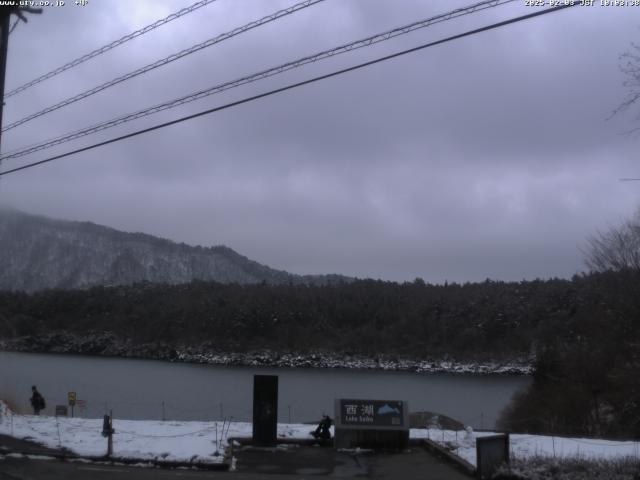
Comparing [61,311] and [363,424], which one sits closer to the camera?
[363,424]

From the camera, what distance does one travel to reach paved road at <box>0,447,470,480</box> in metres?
15.0

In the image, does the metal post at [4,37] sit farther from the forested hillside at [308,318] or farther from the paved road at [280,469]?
the forested hillside at [308,318]

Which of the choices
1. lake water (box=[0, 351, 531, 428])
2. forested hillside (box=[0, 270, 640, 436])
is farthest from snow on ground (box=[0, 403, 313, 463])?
forested hillside (box=[0, 270, 640, 436])

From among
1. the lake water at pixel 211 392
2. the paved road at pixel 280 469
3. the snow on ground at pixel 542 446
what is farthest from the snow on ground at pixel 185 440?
the lake water at pixel 211 392

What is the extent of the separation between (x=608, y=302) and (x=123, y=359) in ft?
376

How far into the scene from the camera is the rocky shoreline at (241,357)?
125 metres

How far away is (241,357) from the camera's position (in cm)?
14062

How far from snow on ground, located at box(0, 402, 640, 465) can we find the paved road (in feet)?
2.87

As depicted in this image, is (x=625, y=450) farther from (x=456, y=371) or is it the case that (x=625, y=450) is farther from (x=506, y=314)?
(x=506, y=314)

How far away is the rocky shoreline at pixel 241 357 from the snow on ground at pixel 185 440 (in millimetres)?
96611

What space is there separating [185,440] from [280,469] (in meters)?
3.75

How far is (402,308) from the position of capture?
508 ft

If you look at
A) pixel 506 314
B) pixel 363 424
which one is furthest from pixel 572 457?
pixel 506 314

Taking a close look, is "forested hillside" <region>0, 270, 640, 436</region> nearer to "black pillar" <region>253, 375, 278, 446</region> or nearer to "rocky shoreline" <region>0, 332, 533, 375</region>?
"rocky shoreline" <region>0, 332, 533, 375</region>
